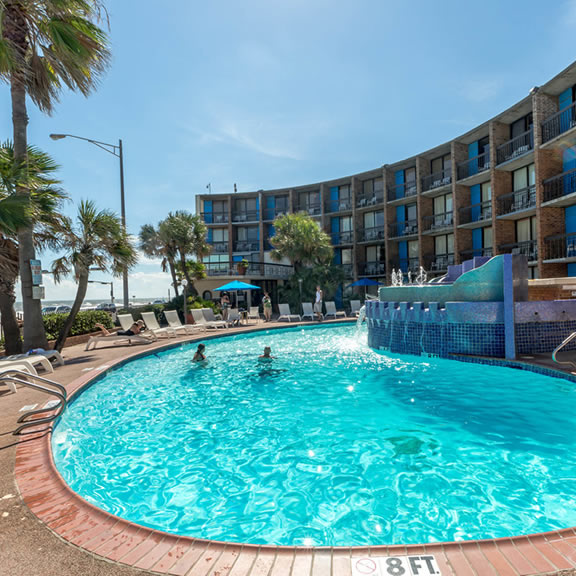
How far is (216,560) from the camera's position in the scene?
7.57 ft

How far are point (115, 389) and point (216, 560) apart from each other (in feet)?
21.4

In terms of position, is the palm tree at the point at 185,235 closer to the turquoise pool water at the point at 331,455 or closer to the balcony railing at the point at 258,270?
the balcony railing at the point at 258,270

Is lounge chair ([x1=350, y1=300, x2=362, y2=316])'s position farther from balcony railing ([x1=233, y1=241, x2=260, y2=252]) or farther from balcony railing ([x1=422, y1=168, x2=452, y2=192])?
balcony railing ([x1=233, y1=241, x2=260, y2=252])

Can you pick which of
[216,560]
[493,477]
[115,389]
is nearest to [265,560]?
[216,560]

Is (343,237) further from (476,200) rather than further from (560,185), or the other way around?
(560,185)

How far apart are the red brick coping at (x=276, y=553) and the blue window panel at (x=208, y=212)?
36.2m

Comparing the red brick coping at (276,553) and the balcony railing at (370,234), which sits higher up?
the balcony railing at (370,234)

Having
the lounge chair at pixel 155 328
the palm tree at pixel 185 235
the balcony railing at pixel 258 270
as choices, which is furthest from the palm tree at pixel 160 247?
the lounge chair at pixel 155 328

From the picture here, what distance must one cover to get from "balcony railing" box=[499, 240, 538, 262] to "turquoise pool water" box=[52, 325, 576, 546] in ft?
47.6

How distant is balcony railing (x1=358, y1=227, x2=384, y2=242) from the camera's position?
30844mm

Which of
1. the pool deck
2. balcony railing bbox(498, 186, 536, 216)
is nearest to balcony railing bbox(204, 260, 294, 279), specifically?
balcony railing bbox(498, 186, 536, 216)

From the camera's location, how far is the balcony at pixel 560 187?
17047mm

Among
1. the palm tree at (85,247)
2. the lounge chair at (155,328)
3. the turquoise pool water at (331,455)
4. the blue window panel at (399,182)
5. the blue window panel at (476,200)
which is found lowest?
the turquoise pool water at (331,455)

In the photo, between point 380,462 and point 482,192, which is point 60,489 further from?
point 482,192
